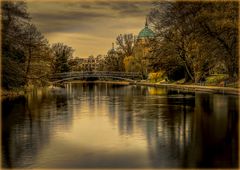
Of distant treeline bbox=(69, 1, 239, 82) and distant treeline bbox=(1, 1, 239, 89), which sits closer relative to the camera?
distant treeline bbox=(1, 1, 239, 89)

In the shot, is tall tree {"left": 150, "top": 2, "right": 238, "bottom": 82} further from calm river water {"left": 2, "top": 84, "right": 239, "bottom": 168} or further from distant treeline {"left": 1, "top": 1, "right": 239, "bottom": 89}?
calm river water {"left": 2, "top": 84, "right": 239, "bottom": 168}

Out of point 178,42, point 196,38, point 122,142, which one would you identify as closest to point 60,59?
point 178,42

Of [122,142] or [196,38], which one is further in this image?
[196,38]

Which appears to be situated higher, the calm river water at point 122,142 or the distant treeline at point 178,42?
the distant treeline at point 178,42

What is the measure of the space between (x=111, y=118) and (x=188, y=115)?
4395 millimetres

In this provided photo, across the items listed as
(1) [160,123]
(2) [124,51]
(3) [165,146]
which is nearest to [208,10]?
(1) [160,123]

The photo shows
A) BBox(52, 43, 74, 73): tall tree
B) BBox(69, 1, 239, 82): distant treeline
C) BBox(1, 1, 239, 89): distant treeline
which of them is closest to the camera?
BBox(1, 1, 239, 89): distant treeline

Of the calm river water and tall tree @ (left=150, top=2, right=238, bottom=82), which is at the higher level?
tall tree @ (left=150, top=2, right=238, bottom=82)

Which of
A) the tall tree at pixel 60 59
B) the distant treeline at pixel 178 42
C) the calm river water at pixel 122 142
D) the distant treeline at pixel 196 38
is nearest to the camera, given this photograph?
the calm river water at pixel 122 142

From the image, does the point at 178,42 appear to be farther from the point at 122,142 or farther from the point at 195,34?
the point at 122,142

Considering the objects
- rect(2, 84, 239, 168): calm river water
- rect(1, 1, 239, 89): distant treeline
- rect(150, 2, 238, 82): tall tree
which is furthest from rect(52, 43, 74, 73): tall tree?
rect(2, 84, 239, 168): calm river water

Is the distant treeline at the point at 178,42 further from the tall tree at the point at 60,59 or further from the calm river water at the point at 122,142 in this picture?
the tall tree at the point at 60,59

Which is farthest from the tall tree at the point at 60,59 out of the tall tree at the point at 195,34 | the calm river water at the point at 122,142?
the calm river water at the point at 122,142

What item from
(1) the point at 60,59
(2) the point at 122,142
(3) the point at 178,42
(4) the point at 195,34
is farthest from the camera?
(1) the point at 60,59
